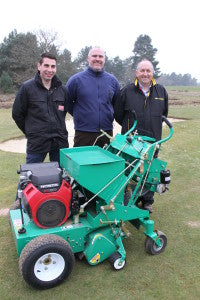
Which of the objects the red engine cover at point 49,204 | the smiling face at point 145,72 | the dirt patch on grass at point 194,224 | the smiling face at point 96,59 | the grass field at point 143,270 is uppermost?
the smiling face at point 96,59

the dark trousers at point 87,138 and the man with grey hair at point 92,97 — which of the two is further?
the dark trousers at point 87,138

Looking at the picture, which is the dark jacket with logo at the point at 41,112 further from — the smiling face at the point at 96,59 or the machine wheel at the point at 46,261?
the machine wheel at the point at 46,261

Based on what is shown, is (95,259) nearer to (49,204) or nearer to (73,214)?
(73,214)

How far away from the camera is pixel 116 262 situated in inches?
124

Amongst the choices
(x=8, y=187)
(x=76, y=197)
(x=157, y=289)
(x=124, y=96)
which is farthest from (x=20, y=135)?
(x=157, y=289)

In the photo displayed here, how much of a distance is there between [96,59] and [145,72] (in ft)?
2.66

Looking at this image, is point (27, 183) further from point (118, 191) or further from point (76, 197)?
point (118, 191)

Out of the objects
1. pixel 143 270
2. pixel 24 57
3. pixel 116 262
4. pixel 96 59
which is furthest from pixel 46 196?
pixel 24 57

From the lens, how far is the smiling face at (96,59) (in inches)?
168

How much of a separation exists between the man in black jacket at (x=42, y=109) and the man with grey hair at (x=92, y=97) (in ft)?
1.42

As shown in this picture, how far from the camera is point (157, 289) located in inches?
115

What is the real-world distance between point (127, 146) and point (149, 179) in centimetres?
52

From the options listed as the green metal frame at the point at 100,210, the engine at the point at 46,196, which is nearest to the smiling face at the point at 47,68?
the green metal frame at the point at 100,210

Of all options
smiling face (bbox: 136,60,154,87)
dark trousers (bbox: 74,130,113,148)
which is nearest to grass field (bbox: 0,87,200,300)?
dark trousers (bbox: 74,130,113,148)
